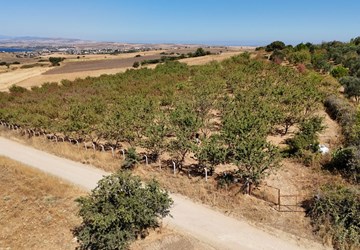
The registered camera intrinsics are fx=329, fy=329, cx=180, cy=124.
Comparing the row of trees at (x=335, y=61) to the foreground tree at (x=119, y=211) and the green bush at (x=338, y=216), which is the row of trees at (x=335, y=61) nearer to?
the green bush at (x=338, y=216)

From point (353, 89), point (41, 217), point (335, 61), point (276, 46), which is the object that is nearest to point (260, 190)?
point (41, 217)

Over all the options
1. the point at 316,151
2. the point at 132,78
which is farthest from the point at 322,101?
the point at 132,78

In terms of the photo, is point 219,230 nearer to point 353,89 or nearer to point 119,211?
point 119,211

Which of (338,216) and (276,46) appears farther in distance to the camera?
(276,46)

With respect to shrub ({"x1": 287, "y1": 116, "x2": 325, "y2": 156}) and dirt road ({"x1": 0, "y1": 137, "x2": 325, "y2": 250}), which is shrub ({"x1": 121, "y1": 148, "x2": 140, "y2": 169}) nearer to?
dirt road ({"x1": 0, "y1": 137, "x2": 325, "y2": 250})

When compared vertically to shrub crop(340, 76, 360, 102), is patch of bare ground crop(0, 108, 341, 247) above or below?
below

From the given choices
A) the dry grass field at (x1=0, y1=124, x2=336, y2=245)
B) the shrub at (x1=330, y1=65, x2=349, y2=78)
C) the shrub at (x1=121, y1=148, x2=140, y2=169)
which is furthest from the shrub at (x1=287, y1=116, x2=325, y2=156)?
the shrub at (x1=330, y1=65, x2=349, y2=78)

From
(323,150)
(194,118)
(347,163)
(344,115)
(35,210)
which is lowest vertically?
(35,210)

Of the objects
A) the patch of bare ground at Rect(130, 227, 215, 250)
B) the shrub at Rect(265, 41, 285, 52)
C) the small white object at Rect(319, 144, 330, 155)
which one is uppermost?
the shrub at Rect(265, 41, 285, 52)
